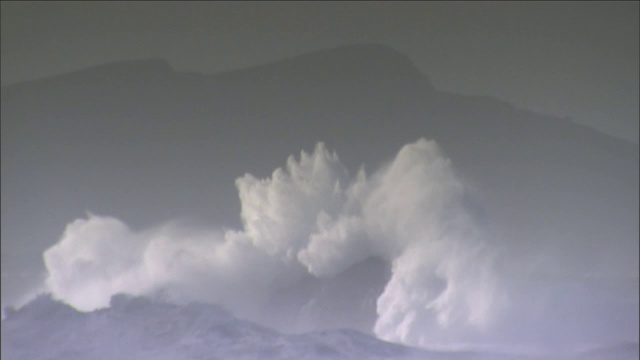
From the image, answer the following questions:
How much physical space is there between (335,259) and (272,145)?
0.79m

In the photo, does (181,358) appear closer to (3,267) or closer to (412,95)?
(3,267)

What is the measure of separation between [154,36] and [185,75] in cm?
31

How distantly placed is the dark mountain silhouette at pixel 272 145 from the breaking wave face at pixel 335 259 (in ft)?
0.53

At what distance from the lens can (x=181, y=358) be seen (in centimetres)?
505

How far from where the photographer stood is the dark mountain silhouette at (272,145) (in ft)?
17.2

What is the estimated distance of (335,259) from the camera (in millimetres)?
5113

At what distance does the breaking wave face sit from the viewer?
16.6 feet

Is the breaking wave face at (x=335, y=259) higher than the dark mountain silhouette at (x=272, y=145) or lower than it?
lower

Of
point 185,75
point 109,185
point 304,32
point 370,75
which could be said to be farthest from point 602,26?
point 109,185

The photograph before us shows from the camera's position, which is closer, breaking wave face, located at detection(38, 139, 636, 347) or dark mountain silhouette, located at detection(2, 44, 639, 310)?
breaking wave face, located at detection(38, 139, 636, 347)

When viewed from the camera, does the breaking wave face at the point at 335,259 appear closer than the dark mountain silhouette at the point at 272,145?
Yes

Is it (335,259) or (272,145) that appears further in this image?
(272,145)

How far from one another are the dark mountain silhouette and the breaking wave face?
16 centimetres

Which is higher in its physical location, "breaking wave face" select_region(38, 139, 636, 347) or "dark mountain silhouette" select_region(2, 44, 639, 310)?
"dark mountain silhouette" select_region(2, 44, 639, 310)
